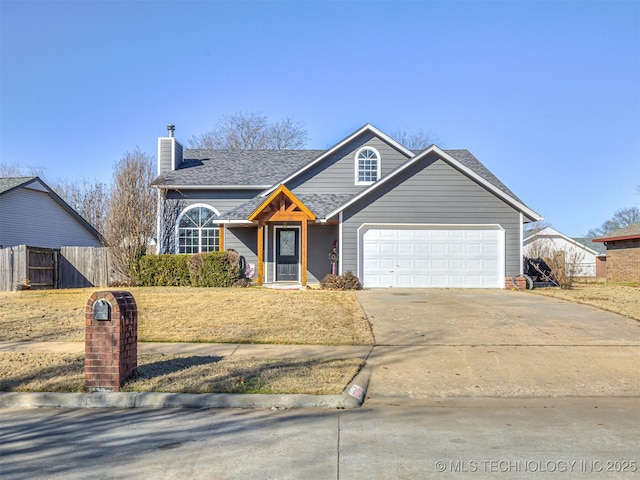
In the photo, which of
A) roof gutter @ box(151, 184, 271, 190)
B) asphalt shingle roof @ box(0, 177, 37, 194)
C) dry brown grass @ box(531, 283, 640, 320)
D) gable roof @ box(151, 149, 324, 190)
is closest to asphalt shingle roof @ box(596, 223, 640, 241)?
dry brown grass @ box(531, 283, 640, 320)

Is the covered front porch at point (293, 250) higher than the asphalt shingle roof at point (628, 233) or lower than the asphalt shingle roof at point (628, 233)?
lower

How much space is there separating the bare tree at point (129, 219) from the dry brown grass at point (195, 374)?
12.8 m

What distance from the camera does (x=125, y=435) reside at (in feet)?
19.1

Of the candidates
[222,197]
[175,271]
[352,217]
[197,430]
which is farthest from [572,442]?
[222,197]

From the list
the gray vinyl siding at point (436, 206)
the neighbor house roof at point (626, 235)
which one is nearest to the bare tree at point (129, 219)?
the gray vinyl siding at point (436, 206)

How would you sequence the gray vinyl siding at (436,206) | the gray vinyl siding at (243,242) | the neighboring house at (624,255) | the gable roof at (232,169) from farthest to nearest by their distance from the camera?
1. the neighboring house at (624,255)
2. the gable roof at (232,169)
3. the gray vinyl siding at (243,242)
4. the gray vinyl siding at (436,206)

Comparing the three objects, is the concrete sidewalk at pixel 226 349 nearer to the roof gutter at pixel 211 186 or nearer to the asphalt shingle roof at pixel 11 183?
the roof gutter at pixel 211 186

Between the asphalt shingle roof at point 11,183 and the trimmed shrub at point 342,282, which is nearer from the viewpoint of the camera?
Result: the trimmed shrub at point 342,282

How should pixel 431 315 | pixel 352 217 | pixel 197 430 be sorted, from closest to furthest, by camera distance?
pixel 197 430
pixel 431 315
pixel 352 217

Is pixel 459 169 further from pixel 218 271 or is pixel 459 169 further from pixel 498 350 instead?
pixel 498 350

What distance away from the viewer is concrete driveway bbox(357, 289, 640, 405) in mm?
7766

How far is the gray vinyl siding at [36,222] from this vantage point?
2686 centimetres

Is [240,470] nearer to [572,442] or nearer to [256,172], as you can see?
[572,442]

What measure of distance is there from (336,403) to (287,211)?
14.0 metres
